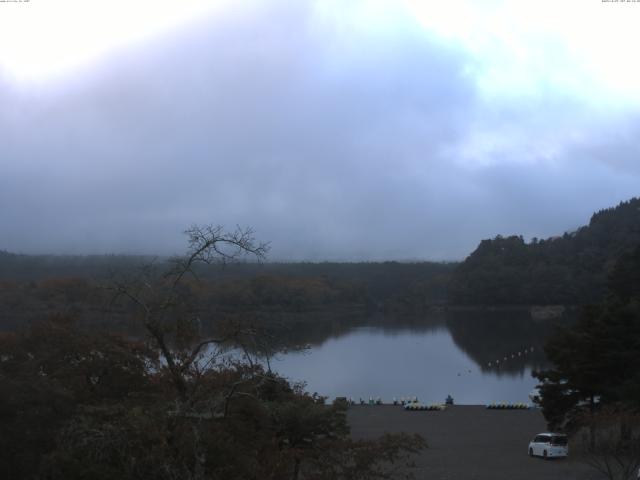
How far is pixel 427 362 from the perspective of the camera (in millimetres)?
43406

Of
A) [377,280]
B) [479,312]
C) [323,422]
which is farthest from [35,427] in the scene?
[377,280]

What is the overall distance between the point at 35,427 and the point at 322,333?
A: 181 feet

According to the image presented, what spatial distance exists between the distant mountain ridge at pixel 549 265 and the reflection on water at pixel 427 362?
15.3m

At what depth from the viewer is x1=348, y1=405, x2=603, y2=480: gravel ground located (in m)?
14.8

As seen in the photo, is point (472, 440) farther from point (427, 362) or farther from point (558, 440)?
point (427, 362)

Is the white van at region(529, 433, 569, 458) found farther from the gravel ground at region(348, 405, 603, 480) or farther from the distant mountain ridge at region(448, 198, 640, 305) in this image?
the distant mountain ridge at region(448, 198, 640, 305)

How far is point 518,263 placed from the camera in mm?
92938

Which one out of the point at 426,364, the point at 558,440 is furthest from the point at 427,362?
the point at 558,440

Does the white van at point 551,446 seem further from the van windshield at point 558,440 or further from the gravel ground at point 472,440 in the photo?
the gravel ground at point 472,440

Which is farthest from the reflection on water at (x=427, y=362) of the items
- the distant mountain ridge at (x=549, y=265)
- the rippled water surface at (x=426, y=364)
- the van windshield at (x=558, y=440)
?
the distant mountain ridge at (x=549, y=265)

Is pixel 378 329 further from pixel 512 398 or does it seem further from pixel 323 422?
pixel 323 422

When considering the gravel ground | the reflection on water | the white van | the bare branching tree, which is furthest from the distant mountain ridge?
the bare branching tree

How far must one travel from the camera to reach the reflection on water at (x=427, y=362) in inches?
1277

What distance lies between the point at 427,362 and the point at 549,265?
164 feet
